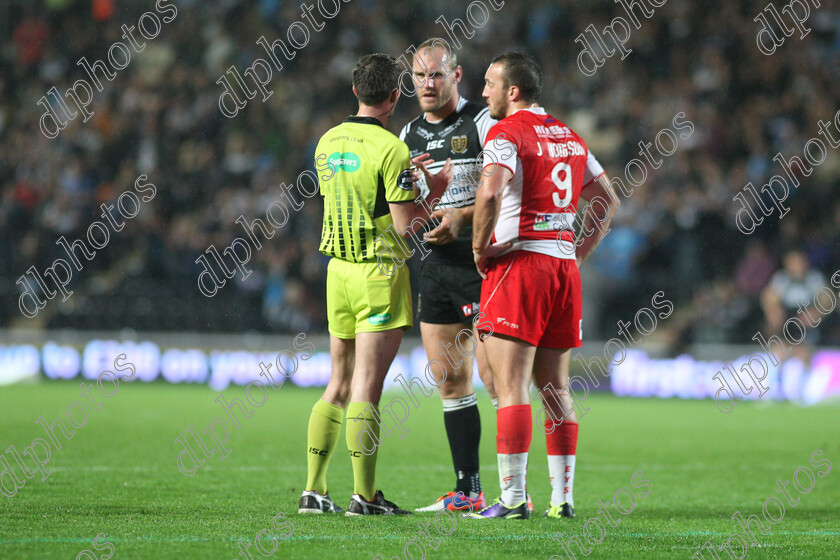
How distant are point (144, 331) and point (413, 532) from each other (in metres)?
12.5

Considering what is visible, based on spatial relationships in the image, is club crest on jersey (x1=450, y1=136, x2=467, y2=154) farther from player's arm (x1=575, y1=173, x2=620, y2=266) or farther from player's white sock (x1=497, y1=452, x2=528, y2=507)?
player's white sock (x1=497, y1=452, x2=528, y2=507)

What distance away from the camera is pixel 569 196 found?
17.5 ft

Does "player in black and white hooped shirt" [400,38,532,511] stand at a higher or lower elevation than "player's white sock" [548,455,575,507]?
higher

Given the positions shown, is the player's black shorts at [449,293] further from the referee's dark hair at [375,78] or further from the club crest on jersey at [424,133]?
the referee's dark hair at [375,78]

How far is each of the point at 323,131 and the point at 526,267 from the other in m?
13.8

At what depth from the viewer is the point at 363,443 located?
5.25 metres

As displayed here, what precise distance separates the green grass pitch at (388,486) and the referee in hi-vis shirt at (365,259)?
0.37 meters

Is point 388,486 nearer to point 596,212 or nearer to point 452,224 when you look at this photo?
point 452,224

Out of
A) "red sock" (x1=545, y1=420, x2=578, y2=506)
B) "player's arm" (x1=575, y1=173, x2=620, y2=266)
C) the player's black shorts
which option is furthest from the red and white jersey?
"red sock" (x1=545, y1=420, x2=578, y2=506)

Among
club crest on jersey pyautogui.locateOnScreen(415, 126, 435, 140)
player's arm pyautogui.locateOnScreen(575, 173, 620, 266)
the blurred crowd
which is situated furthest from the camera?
the blurred crowd

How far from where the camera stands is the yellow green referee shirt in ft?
17.3

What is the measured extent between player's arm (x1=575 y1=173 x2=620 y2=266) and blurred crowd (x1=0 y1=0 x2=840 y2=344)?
34.1ft

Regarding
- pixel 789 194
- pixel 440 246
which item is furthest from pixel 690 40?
pixel 440 246

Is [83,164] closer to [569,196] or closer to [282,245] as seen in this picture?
[282,245]
